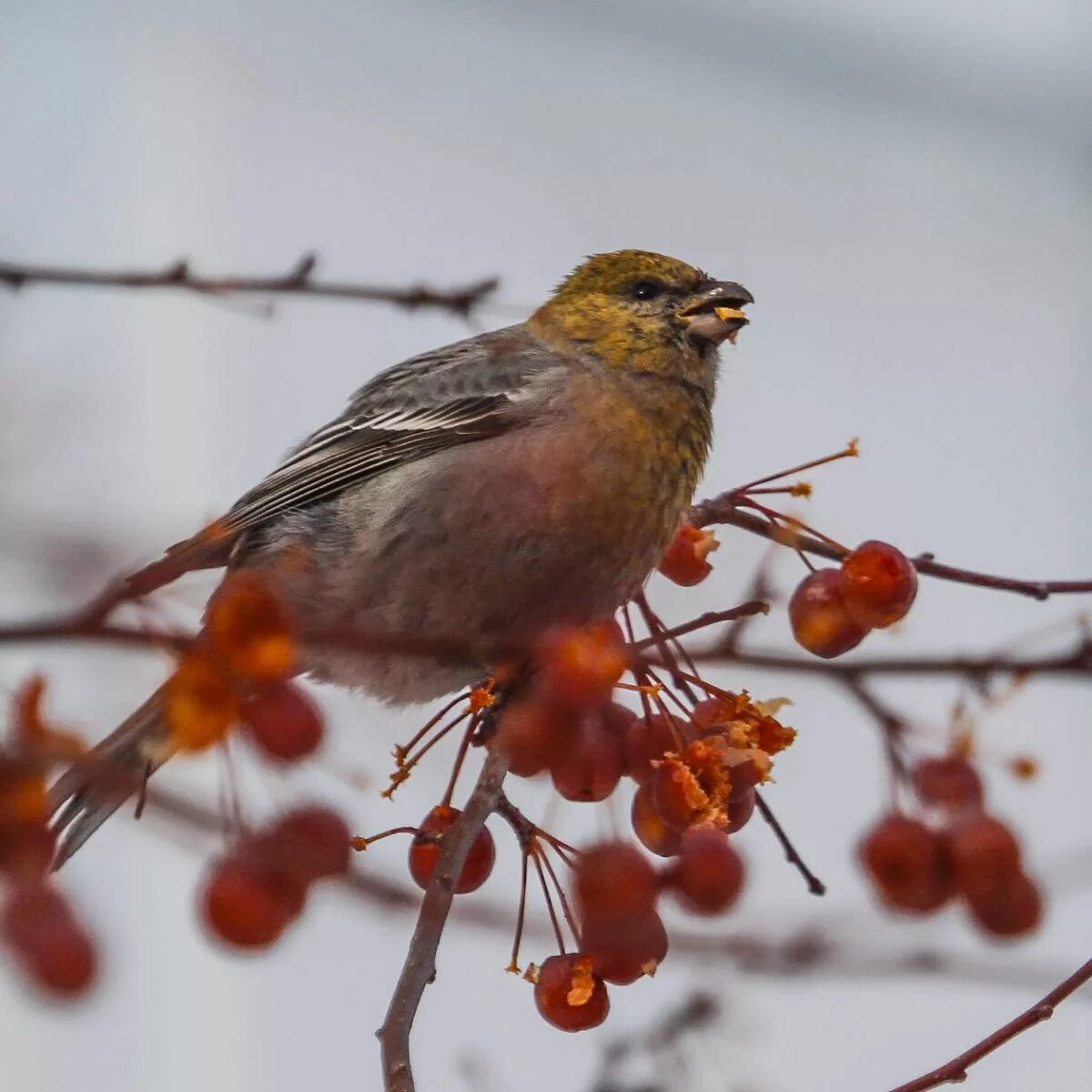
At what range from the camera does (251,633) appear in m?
0.87

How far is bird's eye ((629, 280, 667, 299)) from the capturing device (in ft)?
7.67

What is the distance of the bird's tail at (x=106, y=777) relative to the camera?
710 millimetres

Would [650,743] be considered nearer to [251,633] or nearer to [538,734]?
[538,734]

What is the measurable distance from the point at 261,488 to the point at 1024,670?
1.50m

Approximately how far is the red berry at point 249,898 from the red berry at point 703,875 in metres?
0.41

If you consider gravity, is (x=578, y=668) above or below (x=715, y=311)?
below

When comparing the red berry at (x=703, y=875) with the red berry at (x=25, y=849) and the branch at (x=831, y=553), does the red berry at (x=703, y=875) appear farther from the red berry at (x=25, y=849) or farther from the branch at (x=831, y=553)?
the red berry at (x=25, y=849)

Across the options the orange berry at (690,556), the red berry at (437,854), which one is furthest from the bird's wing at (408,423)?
the red berry at (437,854)

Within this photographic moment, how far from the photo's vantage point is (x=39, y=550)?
0.96 meters

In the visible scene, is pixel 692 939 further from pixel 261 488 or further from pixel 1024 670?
pixel 1024 670

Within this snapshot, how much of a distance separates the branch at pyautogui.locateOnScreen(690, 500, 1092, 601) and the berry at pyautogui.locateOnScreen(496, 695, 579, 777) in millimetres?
478

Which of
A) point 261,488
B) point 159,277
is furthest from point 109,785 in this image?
point 261,488

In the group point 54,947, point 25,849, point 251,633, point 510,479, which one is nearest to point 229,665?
point 251,633

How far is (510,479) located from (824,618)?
71 cm
